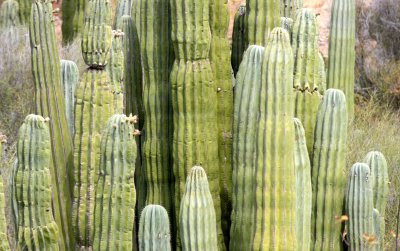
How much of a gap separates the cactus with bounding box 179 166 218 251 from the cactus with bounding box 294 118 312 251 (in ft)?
1.98

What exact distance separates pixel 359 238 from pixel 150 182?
4.80 feet

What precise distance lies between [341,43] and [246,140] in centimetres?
392

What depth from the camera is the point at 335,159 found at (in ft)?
20.2

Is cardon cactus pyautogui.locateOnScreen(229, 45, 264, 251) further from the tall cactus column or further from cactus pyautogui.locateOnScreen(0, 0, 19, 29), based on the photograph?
cactus pyautogui.locateOnScreen(0, 0, 19, 29)

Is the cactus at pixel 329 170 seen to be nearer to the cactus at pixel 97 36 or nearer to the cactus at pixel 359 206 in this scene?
the cactus at pixel 359 206

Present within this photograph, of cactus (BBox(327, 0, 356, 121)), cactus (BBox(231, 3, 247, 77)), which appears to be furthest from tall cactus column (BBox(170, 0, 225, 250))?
cactus (BBox(327, 0, 356, 121))

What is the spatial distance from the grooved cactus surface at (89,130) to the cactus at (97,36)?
0.25ft

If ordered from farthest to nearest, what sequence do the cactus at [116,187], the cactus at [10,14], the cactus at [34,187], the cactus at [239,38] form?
the cactus at [10,14] → the cactus at [239,38] → the cactus at [34,187] → the cactus at [116,187]

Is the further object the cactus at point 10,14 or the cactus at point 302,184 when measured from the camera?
the cactus at point 10,14

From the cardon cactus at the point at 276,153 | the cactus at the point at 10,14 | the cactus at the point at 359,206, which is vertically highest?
the cactus at the point at 10,14

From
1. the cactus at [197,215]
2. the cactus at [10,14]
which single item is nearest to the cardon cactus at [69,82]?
A: the cactus at [197,215]

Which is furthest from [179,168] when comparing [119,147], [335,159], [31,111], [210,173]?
[31,111]

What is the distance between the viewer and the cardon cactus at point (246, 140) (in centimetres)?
522

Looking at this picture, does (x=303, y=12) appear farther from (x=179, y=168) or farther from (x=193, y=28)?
(x=179, y=168)
